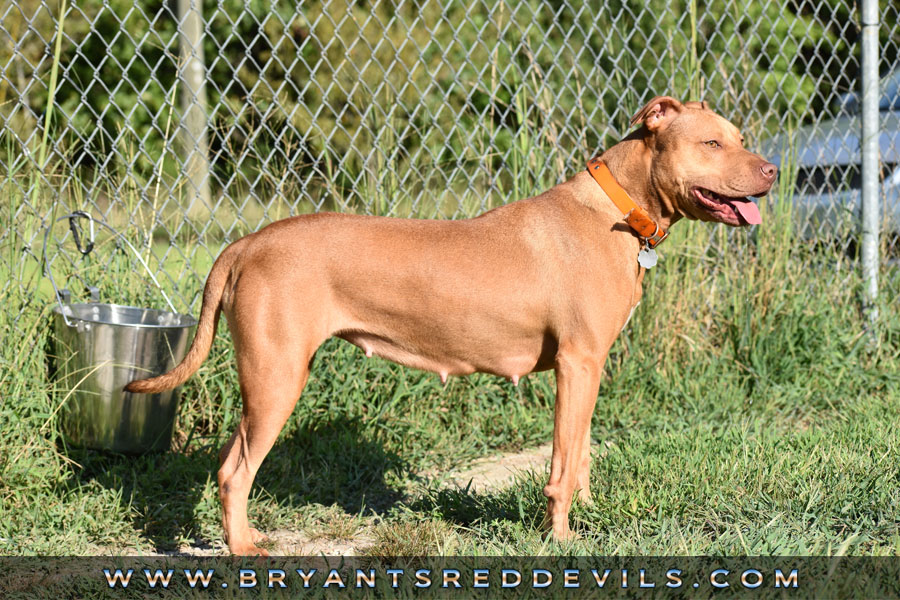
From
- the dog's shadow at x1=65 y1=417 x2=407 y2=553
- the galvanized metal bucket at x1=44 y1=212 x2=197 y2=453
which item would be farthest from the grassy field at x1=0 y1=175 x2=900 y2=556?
the galvanized metal bucket at x1=44 y1=212 x2=197 y2=453

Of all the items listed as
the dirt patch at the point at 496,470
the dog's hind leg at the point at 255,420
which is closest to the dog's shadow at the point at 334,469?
the dirt patch at the point at 496,470

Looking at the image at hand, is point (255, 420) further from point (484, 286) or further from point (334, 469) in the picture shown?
point (334, 469)

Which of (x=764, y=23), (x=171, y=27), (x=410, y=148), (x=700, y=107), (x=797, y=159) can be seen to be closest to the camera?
(x=700, y=107)

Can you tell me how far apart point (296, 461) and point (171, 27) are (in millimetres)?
6760

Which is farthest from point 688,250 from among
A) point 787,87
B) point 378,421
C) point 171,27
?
point 171,27

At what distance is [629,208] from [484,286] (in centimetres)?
66

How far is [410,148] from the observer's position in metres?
6.07

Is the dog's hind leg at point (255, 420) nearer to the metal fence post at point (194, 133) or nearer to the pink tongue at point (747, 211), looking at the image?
the metal fence post at point (194, 133)

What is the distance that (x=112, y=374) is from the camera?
12.4 feet

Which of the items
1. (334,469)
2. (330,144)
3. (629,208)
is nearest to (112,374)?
(334,469)

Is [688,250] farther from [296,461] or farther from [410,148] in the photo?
[296,461]

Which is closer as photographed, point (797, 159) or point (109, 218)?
point (109, 218)

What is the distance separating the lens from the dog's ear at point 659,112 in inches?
138

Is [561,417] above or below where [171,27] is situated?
below
